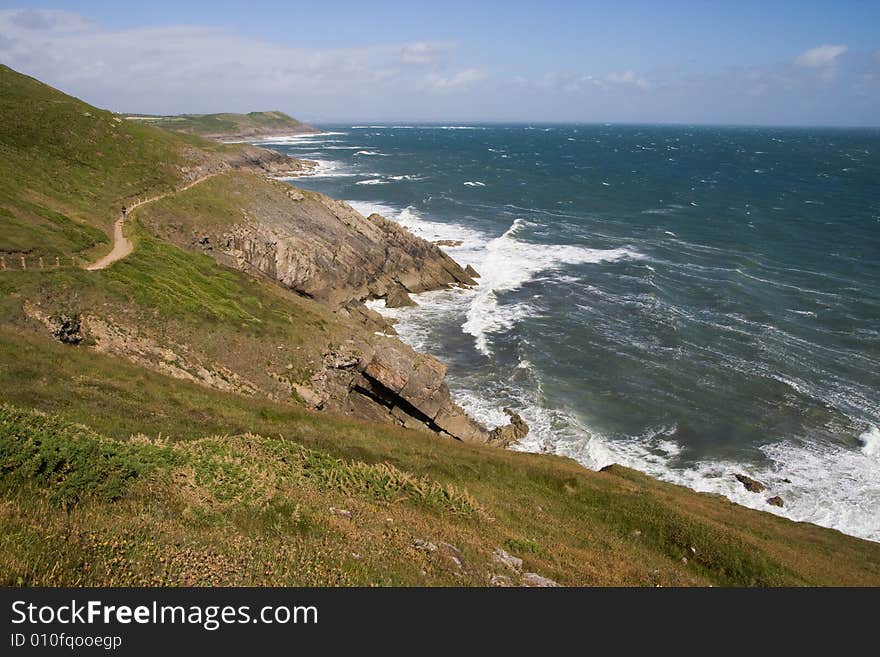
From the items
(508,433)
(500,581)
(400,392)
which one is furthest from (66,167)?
(500,581)

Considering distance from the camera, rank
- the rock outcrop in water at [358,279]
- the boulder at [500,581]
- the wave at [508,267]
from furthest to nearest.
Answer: the wave at [508,267]
the rock outcrop in water at [358,279]
the boulder at [500,581]

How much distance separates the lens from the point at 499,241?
91.3 m

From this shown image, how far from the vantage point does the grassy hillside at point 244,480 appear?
1243 cm

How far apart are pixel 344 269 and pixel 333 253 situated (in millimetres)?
2189

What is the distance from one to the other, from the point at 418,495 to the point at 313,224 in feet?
161

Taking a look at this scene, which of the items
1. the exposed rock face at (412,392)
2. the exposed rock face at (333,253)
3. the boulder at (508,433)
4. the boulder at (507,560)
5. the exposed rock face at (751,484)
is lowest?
the exposed rock face at (751,484)

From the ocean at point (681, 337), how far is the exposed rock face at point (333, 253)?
3.47 m

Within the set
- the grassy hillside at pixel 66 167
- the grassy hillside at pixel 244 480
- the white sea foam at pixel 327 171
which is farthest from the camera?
the white sea foam at pixel 327 171

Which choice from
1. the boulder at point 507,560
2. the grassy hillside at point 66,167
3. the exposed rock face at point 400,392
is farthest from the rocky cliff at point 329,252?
the boulder at point 507,560

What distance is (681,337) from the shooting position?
54.5 meters

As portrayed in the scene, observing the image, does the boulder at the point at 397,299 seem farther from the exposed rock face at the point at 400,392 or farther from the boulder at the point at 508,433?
the boulder at the point at 508,433

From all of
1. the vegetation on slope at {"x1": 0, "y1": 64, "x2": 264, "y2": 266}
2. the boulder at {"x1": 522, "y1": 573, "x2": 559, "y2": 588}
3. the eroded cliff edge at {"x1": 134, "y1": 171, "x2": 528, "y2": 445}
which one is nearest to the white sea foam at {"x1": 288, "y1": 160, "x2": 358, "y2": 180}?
the vegetation on slope at {"x1": 0, "y1": 64, "x2": 264, "y2": 266}

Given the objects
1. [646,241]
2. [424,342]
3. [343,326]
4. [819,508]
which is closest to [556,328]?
[424,342]

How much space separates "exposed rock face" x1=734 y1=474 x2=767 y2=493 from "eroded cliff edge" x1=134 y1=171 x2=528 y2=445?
14.3m
